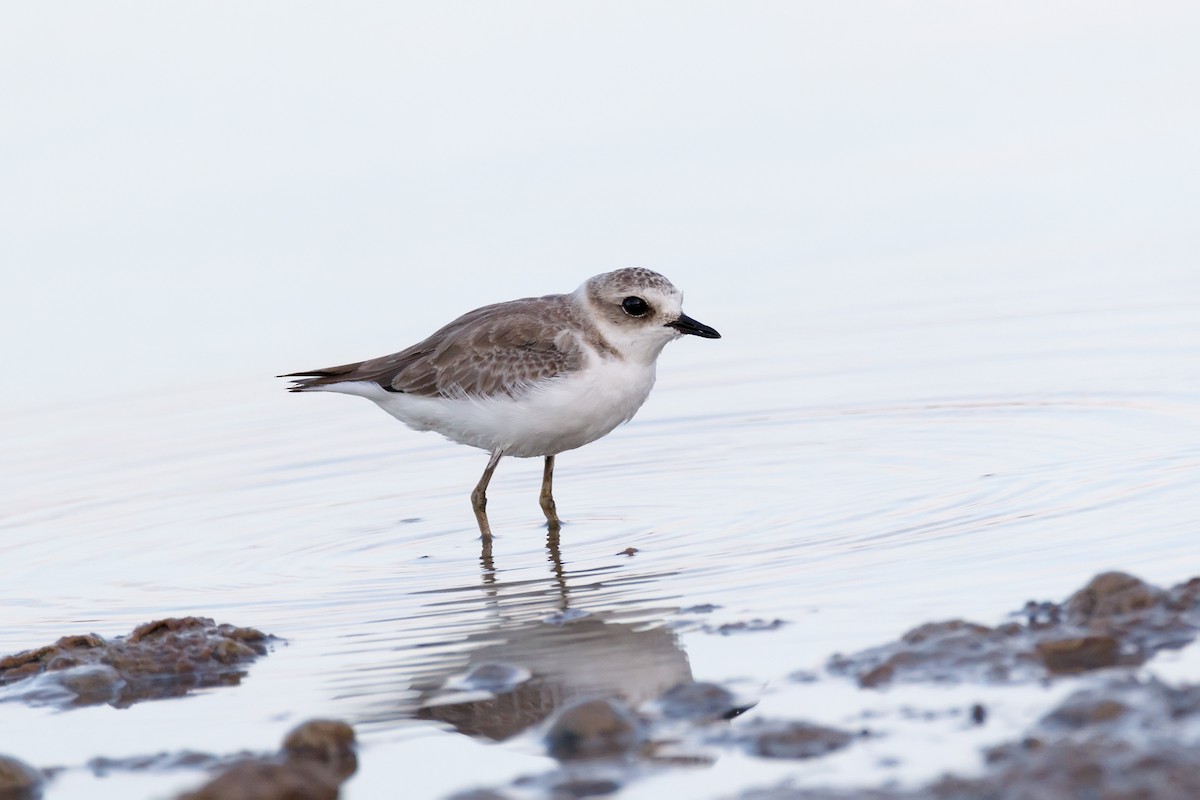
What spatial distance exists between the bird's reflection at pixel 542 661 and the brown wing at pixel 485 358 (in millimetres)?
1899

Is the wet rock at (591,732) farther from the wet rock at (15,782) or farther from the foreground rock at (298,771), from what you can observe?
the wet rock at (15,782)

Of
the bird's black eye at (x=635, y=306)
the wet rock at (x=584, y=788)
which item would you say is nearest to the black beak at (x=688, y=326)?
the bird's black eye at (x=635, y=306)

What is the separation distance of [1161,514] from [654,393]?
5.26 meters

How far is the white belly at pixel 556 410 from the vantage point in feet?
27.5

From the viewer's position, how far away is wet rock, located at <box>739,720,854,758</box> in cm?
435

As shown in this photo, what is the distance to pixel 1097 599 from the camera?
17.0ft

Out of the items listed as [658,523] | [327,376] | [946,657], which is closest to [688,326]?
[658,523]

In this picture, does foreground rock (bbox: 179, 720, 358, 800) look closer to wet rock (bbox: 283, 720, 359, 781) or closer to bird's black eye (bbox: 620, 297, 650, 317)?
wet rock (bbox: 283, 720, 359, 781)

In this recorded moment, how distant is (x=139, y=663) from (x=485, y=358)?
329 cm

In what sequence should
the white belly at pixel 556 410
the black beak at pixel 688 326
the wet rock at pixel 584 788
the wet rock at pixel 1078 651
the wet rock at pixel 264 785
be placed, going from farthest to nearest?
the black beak at pixel 688 326
the white belly at pixel 556 410
the wet rock at pixel 1078 651
the wet rock at pixel 584 788
the wet rock at pixel 264 785

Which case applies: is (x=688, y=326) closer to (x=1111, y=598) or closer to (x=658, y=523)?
(x=658, y=523)

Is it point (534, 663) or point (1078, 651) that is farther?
point (534, 663)

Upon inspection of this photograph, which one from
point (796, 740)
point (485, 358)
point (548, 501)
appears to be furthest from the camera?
point (485, 358)

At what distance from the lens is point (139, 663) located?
19.5 feet
